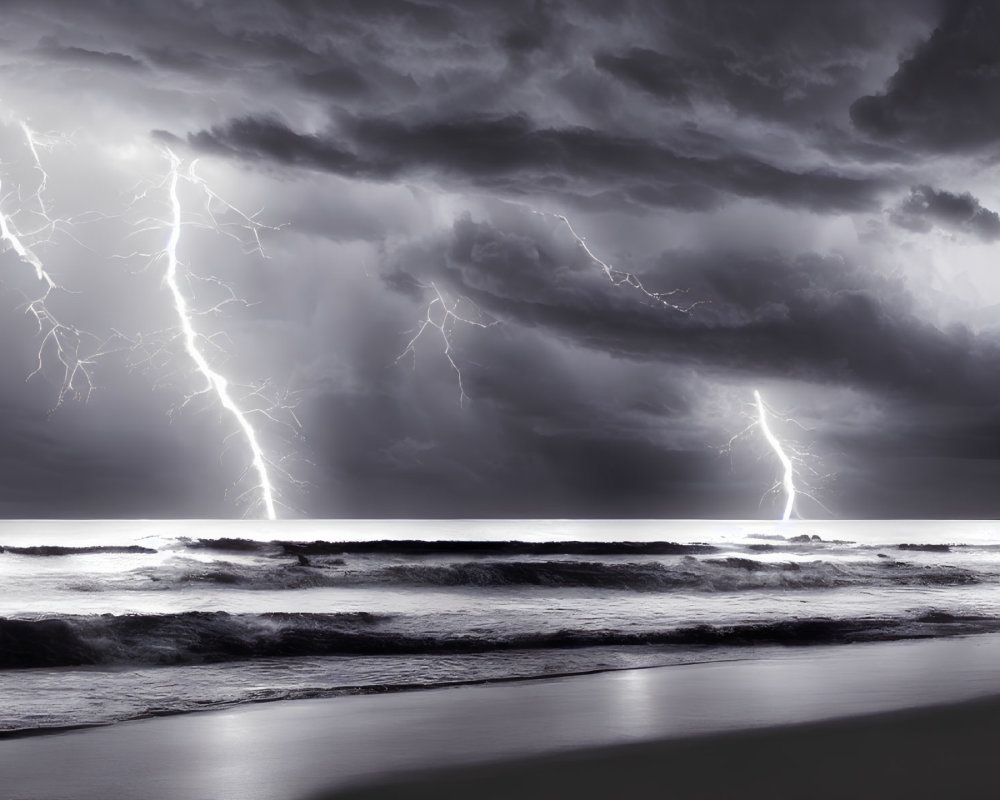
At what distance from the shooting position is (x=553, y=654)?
1164cm

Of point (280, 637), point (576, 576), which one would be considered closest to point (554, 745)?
point (280, 637)

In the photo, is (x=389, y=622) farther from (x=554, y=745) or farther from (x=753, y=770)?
(x=753, y=770)

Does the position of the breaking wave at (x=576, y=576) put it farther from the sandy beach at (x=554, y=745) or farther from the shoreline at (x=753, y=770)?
the shoreline at (x=753, y=770)

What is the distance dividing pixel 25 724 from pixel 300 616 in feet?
24.9

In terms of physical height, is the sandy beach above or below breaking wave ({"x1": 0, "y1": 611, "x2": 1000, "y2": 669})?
below

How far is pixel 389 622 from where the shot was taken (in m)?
15.1

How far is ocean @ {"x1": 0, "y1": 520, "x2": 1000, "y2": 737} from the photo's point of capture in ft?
31.2

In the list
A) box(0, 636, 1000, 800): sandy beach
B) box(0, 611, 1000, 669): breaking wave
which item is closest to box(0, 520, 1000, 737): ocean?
box(0, 611, 1000, 669): breaking wave

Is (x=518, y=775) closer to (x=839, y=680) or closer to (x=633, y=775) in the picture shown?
(x=633, y=775)

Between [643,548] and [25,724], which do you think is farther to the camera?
[643,548]

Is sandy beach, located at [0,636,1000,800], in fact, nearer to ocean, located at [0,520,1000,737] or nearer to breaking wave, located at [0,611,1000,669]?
ocean, located at [0,520,1000,737]

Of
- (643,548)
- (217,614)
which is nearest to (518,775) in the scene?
(217,614)

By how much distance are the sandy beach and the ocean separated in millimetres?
1003

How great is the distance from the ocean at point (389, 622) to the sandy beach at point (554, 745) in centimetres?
100
